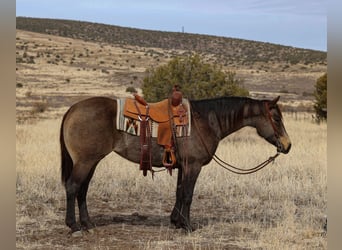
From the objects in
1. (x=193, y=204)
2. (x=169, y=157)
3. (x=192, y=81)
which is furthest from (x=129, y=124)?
(x=192, y=81)

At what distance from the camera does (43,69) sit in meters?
48.3

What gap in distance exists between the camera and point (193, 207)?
270 inches

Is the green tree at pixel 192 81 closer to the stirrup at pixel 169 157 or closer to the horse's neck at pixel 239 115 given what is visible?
the horse's neck at pixel 239 115

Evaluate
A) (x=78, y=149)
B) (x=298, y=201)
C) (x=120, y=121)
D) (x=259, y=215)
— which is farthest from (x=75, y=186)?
(x=298, y=201)

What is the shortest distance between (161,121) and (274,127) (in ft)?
4.40

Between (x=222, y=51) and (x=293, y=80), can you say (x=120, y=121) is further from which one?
(x=222, y=51)

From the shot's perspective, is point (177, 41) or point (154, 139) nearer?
point (154, 139)

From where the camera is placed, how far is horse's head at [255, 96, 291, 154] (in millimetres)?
5715

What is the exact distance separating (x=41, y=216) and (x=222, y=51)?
5739 cm

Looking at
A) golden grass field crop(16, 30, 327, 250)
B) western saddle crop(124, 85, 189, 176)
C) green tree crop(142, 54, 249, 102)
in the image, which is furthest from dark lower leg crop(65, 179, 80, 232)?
green tree crop(142, 54, 249, 102)

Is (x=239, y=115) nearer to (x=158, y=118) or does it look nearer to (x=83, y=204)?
(x=158, y=118)

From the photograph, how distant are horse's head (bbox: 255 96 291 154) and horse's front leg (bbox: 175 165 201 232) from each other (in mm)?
916

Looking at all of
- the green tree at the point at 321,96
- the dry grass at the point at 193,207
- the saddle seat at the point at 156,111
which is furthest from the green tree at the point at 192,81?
the saddle seat at the point at 156,111

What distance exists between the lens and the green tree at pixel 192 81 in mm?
15000
